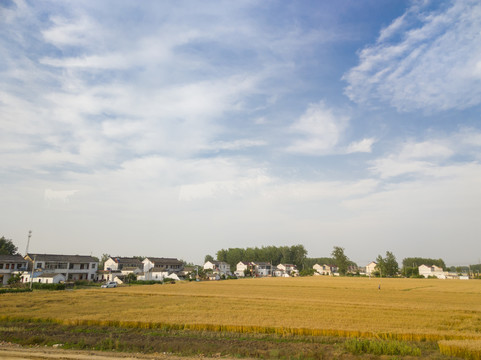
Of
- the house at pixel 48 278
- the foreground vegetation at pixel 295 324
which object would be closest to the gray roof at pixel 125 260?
the house at pixel 48 278

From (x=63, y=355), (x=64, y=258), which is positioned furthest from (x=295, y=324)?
(x=64, y=258)

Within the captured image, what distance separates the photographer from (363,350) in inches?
811

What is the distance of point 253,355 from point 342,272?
170656 mm

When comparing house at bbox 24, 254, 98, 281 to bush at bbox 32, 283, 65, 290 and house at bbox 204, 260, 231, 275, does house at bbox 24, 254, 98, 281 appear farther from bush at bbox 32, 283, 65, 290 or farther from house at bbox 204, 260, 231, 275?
house at bbox 204, 260, 231, 275

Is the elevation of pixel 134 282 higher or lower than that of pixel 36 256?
lower

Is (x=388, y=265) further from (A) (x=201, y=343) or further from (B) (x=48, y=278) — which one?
(A) (x=201, y=343)

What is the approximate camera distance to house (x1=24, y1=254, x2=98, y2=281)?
91188 mm

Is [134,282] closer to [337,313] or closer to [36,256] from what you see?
[36,256]

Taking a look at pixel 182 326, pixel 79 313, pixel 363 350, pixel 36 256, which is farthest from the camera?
pixel 36 256

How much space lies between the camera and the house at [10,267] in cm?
8339

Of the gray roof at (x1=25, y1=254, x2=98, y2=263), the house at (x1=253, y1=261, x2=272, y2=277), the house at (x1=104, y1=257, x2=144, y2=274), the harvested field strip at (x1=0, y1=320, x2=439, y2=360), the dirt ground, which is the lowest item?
the house at (x1=253, y1=261, x2=272, y2=277)

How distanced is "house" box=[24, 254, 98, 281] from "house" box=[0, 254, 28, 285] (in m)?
2.57

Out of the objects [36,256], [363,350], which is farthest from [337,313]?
[36,256]

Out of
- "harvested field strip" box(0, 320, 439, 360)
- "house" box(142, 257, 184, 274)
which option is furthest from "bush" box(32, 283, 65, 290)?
"house" box(142, 257, 184, 274)
